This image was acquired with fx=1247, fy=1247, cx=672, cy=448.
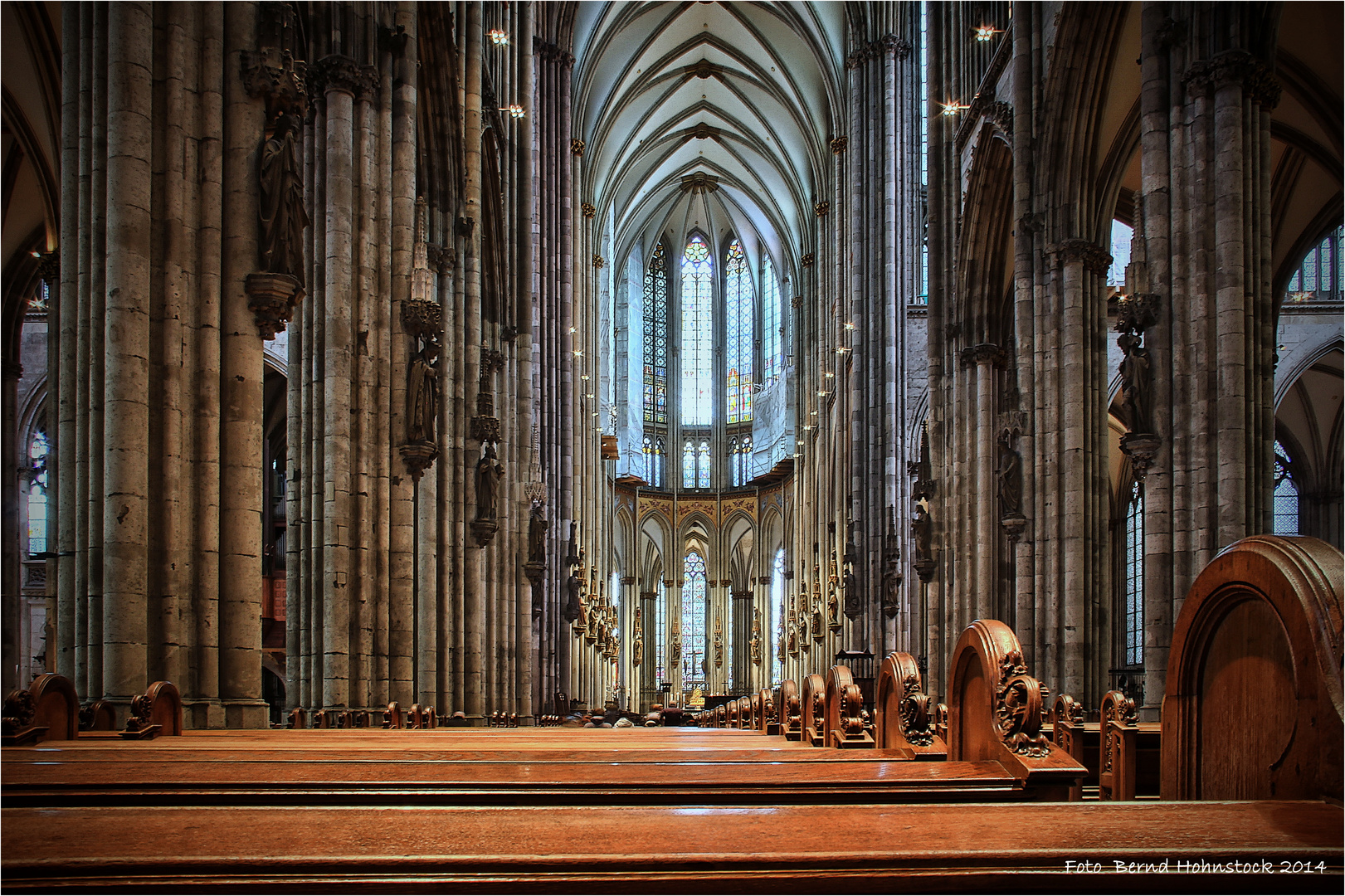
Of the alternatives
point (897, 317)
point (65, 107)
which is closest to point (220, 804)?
point (65, 107)

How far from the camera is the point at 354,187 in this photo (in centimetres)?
1455

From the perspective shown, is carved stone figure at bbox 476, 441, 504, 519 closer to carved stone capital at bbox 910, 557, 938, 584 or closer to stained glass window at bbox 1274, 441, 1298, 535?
carved stone capital at bbox 910, 557, 938, 584

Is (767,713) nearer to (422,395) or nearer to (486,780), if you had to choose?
(422,395)

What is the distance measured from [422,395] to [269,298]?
510cm

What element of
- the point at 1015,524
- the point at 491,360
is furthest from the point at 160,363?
the point at 491,360

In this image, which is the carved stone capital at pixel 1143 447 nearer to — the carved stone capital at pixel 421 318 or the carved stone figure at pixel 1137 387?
the carved stone figure at pixel 1137 387

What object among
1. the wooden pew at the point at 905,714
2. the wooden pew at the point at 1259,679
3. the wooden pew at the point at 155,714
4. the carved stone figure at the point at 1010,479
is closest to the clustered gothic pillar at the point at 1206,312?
the carved stone figure at the point at 1010,479

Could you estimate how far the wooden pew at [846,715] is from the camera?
5.92 meters

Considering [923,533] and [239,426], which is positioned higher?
[239,426]

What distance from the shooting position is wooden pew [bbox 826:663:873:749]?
592 centimetres

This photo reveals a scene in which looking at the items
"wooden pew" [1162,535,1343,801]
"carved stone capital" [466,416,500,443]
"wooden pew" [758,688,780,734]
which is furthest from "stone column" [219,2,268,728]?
"carved stone capital" [466,416,500,443]

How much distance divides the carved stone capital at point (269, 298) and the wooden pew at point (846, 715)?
5747mm

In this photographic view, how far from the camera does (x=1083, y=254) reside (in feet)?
61.0

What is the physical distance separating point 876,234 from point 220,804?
Result: 33.0 m
